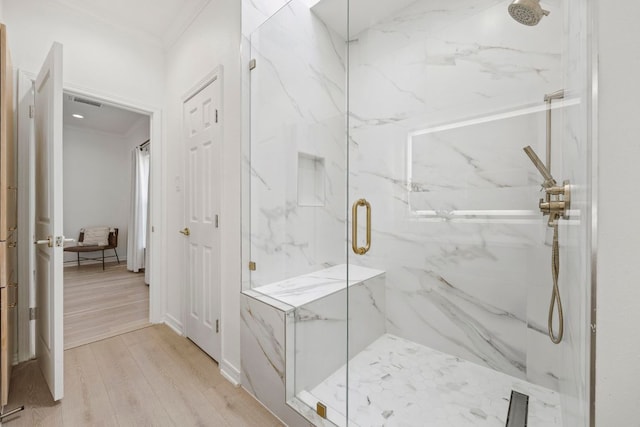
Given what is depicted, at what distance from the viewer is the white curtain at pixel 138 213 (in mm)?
4867

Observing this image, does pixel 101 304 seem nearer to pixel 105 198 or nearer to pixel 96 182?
pixel 105 198

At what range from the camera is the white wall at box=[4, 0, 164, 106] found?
1950 millimetres

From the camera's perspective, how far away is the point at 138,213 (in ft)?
16.7

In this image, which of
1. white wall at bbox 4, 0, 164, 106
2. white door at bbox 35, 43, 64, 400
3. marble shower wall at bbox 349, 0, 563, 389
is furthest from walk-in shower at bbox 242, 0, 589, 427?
white wall at bbox 4, 0, 164, 106

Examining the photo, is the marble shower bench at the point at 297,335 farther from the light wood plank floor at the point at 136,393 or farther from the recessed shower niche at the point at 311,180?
the recessed shower niche at the point at 311,180

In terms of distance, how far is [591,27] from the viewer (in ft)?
1.85

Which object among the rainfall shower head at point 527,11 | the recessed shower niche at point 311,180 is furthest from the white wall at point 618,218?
the recessed shower niche at point 311,180

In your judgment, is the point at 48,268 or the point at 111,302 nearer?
the point at 48,268

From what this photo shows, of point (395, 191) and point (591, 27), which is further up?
point (591, 27)

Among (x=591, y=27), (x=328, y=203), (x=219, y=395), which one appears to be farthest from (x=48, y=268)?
(x=591, y=27)

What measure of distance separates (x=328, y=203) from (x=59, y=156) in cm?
169

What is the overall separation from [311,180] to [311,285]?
79 centimetres

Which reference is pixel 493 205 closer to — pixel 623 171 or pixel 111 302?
pixel 623 171

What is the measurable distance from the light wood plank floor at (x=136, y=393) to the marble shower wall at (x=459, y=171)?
1.29m
